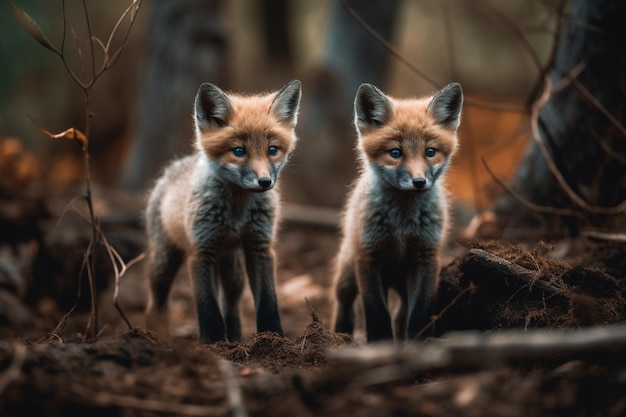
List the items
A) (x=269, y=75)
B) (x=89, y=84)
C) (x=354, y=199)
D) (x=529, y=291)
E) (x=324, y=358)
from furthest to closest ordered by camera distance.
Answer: (x=269, y=75)
(x=354, y=199)
(x=89, y=84)
(x=529, y=291)
(x=324, y=358)

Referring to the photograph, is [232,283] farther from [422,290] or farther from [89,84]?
[89,84]

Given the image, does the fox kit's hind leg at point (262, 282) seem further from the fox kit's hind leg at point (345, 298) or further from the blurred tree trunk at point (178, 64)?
the blurred tree trunk at point (178, 64)

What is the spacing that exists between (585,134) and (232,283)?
10.5 feet

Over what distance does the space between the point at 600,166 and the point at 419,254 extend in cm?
209

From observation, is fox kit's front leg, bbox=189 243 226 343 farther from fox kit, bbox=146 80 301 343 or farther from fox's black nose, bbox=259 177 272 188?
fox's black nose, bbox=259 177 272 188

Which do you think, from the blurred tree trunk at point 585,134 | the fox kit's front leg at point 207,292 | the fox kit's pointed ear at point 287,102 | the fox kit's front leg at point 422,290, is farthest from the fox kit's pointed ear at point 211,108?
the blurred tree trunk at point 585,134

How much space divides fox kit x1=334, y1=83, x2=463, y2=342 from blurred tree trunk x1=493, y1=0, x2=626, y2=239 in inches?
51.1

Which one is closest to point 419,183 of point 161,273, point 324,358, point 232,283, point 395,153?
point 395,153

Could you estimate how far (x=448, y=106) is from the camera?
429 cm

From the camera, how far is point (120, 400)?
2.39m

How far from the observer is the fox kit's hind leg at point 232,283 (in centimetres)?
494

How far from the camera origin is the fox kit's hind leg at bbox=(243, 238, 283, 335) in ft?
13.9

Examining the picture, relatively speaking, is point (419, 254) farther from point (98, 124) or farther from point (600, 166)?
point (98, 124)

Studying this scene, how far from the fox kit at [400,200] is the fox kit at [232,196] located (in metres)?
0.56
